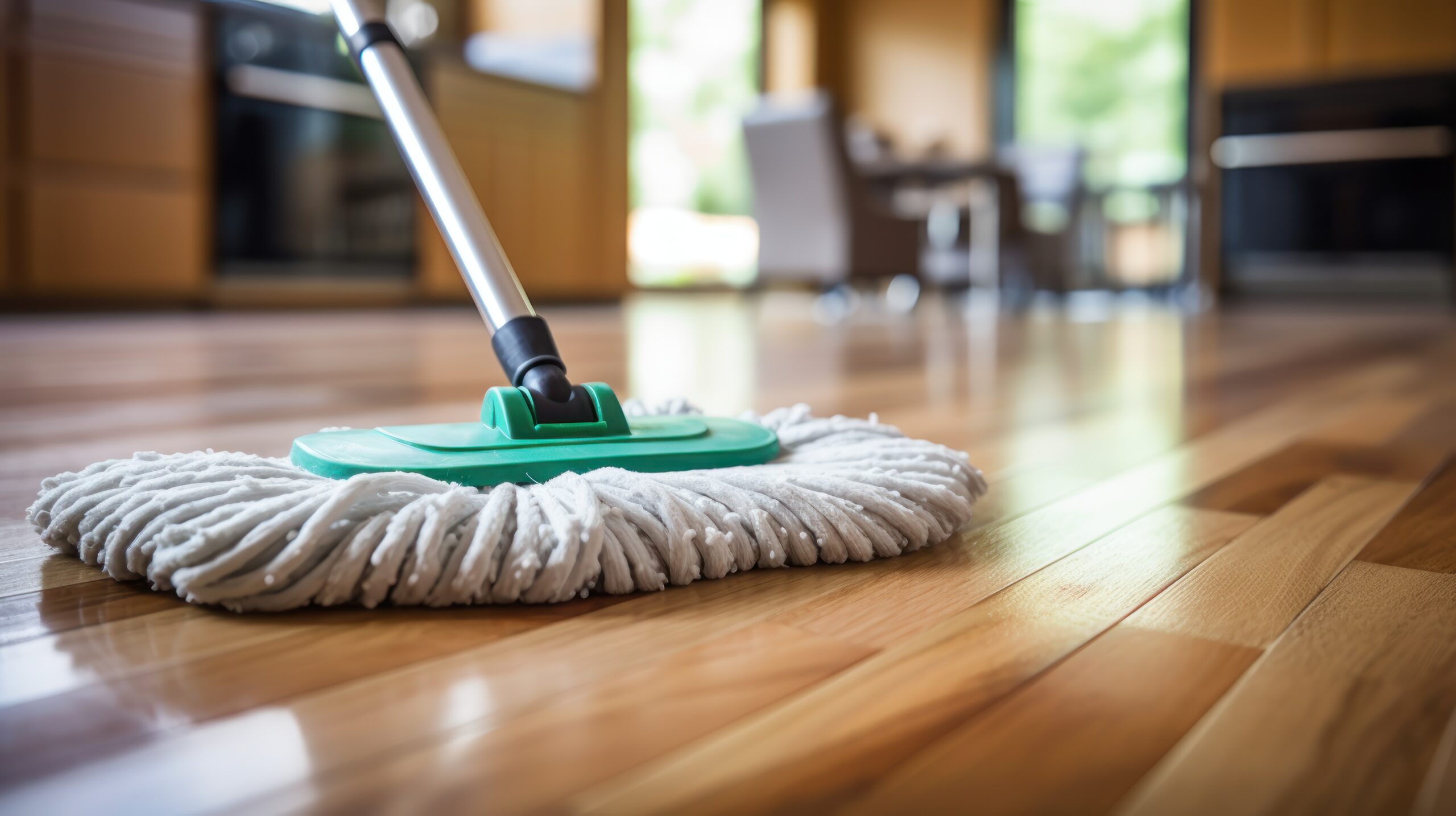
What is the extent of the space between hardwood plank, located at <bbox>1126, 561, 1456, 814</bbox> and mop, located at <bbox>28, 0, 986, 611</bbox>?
191 mm

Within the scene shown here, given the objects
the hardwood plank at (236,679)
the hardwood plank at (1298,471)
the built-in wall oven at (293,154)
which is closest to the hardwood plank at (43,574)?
the hardwood plank at (236,679)

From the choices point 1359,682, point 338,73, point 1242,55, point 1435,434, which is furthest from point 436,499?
point 1242,55

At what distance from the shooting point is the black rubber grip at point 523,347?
2.10ft

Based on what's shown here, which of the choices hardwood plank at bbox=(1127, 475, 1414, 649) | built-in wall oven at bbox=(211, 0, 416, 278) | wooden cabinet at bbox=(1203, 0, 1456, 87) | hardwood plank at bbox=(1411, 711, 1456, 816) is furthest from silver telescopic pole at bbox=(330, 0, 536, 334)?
wooden cabinet at bbox=(1203, 0, 1456, 87)

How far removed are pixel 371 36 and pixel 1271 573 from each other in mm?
613

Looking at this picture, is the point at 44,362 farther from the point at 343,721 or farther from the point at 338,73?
the point at 338,73

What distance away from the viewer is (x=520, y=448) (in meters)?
0.59

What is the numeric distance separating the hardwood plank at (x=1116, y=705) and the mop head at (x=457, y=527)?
13 centimetres

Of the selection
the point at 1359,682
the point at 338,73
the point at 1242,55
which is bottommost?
the point at 1359,682

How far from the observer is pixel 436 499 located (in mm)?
483

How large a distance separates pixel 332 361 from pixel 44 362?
38 cm

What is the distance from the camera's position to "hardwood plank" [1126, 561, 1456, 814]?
0.31 metres

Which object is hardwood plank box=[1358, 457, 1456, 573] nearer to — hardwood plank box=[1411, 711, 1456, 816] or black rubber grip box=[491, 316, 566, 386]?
hardwood plank box=[1411, 711, 1456, 816]

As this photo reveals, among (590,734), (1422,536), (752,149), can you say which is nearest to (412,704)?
(590,734)
